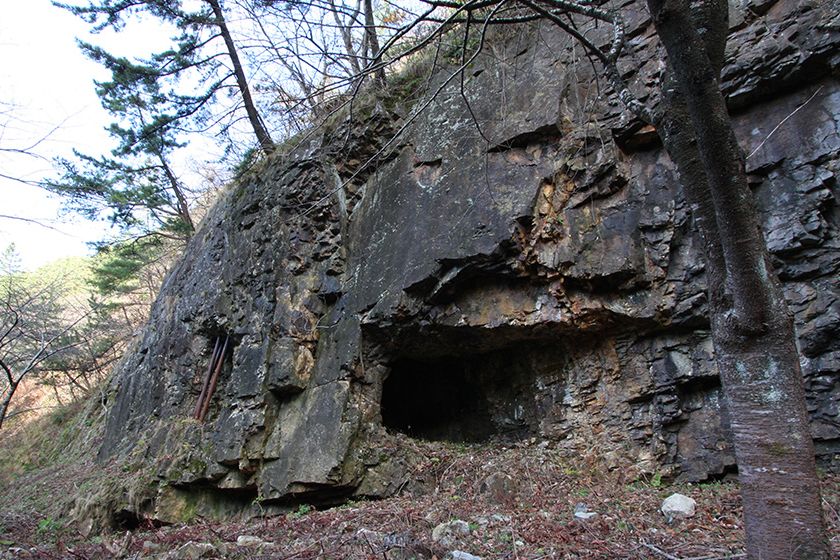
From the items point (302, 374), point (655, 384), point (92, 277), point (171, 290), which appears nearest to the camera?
point (655, 384)

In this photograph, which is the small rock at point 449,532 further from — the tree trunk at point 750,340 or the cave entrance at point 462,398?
the cave entrance at point 462,398

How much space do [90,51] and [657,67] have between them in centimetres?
1072

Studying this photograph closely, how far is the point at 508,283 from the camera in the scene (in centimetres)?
652

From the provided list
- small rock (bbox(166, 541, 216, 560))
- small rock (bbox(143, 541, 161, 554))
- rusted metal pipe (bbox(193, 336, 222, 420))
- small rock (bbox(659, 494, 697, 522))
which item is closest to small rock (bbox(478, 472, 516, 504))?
small rock (bbox(659, 494, 697, 522))

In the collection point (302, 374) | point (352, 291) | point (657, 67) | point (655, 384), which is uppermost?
point (657, 67)

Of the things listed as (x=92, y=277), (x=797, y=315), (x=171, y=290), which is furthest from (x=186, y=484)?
(x=92, y=277)

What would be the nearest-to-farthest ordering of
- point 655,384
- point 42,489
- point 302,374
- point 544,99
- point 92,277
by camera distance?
point 655,384 < point 544,99 < point 302,374 < point 42,489 < point 92,277

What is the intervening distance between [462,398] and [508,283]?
113 inches

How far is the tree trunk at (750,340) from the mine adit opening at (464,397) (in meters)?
4.48

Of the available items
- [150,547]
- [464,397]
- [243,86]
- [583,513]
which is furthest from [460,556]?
[243,86]

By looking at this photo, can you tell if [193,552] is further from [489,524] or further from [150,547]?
[489,524]

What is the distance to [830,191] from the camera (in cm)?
496

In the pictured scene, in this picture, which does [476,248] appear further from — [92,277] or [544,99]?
[92,277]

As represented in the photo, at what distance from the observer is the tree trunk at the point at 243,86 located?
33.2 ft
